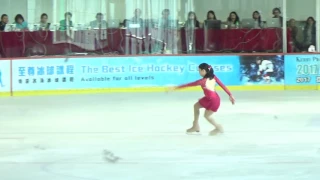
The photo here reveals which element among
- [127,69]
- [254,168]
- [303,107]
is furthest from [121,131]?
[127,69]

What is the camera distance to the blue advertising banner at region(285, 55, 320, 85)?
1305 centimetres

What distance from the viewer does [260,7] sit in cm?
1456

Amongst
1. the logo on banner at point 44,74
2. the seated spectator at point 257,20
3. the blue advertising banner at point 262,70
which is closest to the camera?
the logo on banner at point 44,74

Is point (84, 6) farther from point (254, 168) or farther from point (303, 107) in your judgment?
point (254, 168)

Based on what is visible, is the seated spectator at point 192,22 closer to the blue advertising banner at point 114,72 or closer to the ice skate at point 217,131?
the blue advertising banner at point 114,72

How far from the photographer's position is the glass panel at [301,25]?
13633 millimetres

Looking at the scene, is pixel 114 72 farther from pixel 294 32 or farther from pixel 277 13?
pixel 294 32

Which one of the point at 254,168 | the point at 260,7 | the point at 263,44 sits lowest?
the point at 254,168

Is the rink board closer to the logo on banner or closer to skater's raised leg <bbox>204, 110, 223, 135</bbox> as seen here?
the logo on banner

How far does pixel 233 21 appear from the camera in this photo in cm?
1393

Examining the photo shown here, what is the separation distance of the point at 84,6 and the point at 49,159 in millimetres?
8674

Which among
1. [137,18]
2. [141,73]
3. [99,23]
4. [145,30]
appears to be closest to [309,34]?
[145,30]

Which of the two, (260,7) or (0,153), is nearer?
(0,153)

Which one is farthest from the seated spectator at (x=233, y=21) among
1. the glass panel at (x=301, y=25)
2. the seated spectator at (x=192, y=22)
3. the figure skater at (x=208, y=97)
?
the figure skater at (x=208, y=97)
